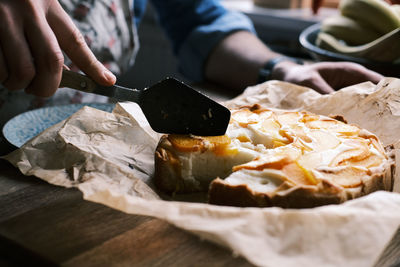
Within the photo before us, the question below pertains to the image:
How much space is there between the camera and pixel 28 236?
0.81 m

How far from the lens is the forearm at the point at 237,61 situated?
A: 1.80 meters

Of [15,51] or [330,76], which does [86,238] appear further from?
[330,76]

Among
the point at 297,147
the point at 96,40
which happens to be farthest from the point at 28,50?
the point at 96,40

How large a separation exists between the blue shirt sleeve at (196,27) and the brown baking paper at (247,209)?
0.54 m

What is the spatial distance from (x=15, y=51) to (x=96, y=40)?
2.77 feet

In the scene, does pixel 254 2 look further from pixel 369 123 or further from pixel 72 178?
pixel 72 178

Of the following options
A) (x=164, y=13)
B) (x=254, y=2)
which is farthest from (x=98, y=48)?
(x=254, y=2)

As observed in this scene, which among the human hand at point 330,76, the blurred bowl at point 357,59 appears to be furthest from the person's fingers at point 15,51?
the blurred bowl at point 357,59

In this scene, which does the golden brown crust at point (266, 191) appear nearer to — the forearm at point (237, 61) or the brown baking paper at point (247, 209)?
the brown baking paper at point (247, 209)

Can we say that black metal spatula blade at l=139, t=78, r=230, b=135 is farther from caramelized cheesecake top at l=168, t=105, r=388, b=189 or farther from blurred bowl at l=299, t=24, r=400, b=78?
blurred bowl at l=299, t=24, r=400, b=78

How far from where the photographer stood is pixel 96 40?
5.60ft

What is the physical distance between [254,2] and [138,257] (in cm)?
283

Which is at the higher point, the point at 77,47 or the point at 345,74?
the point at 77,47

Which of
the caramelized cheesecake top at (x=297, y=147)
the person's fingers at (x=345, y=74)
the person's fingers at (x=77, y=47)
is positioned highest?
the person's fingers at (x=77, y=47)
